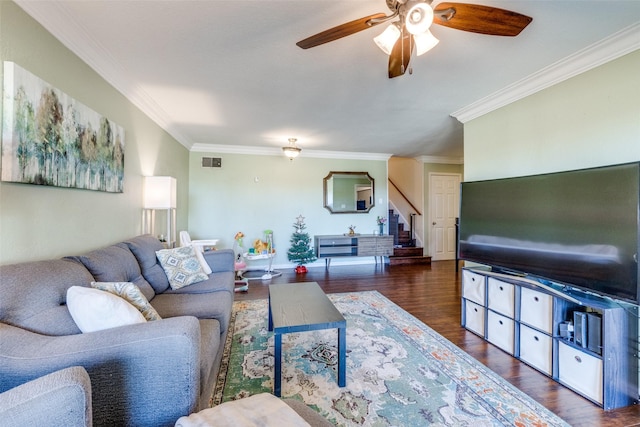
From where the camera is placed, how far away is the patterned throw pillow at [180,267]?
2492 mm

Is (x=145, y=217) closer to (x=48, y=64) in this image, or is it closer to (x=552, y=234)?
(x=48, y=64)

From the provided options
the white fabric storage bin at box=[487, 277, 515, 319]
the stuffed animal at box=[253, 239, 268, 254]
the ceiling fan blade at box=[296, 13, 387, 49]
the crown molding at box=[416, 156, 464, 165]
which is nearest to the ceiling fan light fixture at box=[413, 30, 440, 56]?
the ceiling fan blade at box=[296, 13, 387, 49]

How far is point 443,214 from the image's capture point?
22.1 feet

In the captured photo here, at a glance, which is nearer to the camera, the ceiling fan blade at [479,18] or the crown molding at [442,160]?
the ceiling fan blade at [479,18]

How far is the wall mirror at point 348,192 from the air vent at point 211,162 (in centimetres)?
215

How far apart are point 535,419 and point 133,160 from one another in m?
3.92

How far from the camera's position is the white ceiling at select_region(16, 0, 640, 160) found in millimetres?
1646

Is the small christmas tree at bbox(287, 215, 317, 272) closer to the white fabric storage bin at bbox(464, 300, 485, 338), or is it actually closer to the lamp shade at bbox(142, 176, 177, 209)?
the lamp shade at bbox(142, 176, 177, 209)

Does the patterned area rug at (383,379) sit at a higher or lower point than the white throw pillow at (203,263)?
lower

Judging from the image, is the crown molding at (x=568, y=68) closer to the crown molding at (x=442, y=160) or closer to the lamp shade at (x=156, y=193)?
the crown molding at (x=442, y=160)

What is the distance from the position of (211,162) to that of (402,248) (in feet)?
14.8

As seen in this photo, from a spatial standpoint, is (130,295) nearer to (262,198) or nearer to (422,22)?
(422,22)

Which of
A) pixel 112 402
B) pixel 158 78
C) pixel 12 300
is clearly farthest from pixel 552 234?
pixel 158 78

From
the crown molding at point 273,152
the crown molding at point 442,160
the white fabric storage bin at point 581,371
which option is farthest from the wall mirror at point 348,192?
the white fabric storage bin at point 581,371
